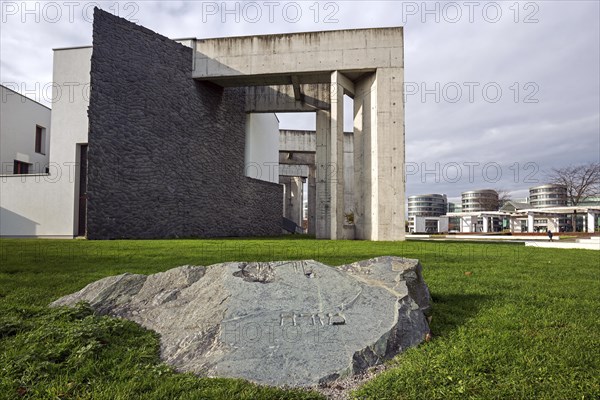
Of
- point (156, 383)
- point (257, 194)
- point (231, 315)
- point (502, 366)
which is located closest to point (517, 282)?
point (502, 366)

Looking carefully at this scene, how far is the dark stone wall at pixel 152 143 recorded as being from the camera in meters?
16.4

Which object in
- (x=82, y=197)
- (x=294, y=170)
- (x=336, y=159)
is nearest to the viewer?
(x=336, y=159)

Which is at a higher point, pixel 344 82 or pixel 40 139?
pixel 344 82

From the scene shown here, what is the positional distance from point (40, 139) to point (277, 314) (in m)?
30.4

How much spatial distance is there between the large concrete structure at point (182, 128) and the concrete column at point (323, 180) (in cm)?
12

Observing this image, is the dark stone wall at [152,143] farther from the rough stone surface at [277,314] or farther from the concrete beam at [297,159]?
the concrete beam at [297,159]

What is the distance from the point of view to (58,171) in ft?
64.6

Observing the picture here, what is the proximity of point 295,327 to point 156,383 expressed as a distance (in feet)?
4.07

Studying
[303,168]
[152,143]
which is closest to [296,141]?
[303,168]

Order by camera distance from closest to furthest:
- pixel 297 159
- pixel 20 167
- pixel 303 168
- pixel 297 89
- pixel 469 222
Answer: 1. pixel 297 89
2. pixel 20 167
3. pixel 297 159
4. pixel 303 168
5. pixel 469 222

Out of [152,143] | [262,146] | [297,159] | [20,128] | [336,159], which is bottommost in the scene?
[336,159]

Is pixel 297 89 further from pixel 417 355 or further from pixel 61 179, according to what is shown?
pixel 417 355

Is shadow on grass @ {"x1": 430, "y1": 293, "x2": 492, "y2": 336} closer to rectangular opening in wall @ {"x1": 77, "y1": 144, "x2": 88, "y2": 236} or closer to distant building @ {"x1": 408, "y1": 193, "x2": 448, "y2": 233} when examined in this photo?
rectangular opening in wall @ {"x1": 77, "y1": 144, "x2": 88, "y2": 236}

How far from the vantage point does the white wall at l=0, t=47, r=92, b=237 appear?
1948 cm
